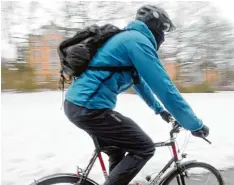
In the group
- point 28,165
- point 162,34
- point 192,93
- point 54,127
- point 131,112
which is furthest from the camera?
point 192,93

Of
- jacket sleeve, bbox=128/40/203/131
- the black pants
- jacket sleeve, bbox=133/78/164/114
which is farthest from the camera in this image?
jacket sleeve, bbox=133/78/164/114

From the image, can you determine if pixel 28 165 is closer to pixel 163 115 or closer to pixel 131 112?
pixel 163 115

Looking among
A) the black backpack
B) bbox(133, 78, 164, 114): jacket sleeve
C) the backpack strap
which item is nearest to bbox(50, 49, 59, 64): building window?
bbox(133, 78, 164, 114): jacket sleeve

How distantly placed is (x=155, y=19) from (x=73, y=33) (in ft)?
22.7

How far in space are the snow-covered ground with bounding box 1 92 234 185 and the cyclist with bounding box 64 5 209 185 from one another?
1.46 m

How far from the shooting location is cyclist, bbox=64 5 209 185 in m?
2.04

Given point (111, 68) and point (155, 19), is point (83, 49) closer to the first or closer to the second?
point (111, 68)

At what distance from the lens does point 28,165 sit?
4.12 meters

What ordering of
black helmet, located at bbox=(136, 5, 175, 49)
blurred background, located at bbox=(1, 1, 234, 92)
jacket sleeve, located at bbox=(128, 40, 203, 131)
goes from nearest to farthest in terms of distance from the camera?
1. jacket sleeve, located at bbox=(128, 40, 203, 131)
2. black helmet, located at bbox=(136, 5, 175, 49)
3. blurred background, located at bbox=(1, 1, 234, 92)

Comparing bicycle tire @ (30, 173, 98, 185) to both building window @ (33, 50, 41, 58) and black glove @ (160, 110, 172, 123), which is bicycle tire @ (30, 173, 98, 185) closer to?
black glove @ (160, 110, 172, 123)

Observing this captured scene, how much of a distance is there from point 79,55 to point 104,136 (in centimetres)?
57

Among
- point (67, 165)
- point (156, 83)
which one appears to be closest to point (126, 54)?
point (156, 83)

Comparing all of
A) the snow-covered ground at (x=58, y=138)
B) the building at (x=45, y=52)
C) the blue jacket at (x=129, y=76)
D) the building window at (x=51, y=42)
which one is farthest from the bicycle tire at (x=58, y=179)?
the building window at (x=51, y=42)

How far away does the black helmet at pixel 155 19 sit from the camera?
2230 millimetres
